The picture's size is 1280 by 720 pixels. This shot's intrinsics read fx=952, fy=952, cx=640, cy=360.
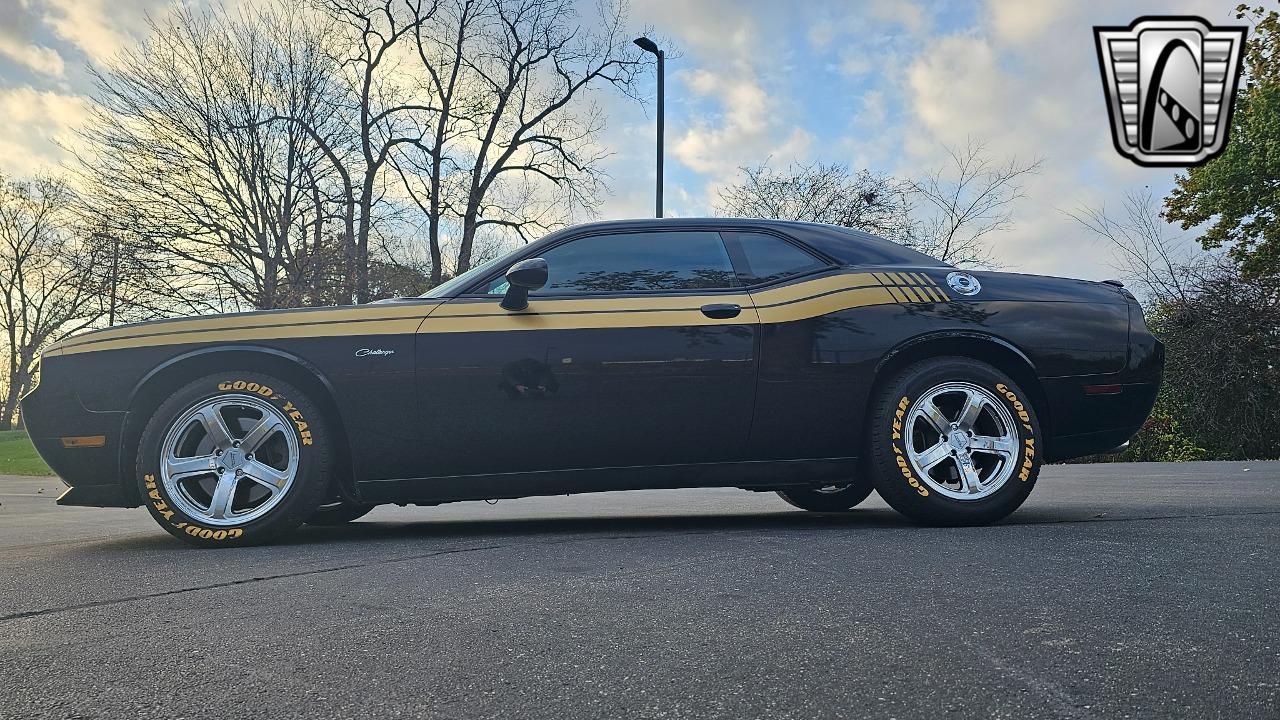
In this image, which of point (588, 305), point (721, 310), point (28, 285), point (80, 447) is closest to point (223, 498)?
point (80, 447)

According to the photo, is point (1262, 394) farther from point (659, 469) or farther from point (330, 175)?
point (330, 175)

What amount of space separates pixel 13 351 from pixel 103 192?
2481cm

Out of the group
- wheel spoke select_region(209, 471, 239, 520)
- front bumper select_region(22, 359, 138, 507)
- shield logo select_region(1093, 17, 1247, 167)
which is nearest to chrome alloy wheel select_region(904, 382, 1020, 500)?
wheel spoke select_region(209, 471, 239, 520)

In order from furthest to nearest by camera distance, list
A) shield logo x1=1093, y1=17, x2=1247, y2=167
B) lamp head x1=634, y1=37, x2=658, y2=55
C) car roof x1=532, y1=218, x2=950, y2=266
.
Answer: lamp head x1=634, y1=37, x2=658, y2=55 → shield logo x1=1093, y1=17, x2=1247, y2=167 → car roof x1=532, y1=218, x2=950, y2=266

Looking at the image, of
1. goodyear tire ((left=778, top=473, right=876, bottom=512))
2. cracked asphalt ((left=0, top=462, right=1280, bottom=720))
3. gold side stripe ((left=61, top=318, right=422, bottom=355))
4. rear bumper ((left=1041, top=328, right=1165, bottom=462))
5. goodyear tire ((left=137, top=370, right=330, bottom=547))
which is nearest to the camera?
cracked asphalt ((left=0, top=462, right=1280, bottom=720))

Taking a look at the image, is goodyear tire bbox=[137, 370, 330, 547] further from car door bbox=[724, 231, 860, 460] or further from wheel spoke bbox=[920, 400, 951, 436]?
wheel spoke bbox=[920, 400, 951, 436]

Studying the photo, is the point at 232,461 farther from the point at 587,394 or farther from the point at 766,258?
the point at 766,258

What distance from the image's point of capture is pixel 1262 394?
13.8m

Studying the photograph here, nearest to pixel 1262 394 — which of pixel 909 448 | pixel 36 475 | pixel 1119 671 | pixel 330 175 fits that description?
pixel 909 448

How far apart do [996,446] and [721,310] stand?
1.44 metres

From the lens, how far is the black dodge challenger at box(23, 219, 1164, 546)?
4301mm

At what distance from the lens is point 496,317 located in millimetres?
4395

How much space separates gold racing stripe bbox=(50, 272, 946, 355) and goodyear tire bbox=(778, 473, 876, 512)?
1.39 meters

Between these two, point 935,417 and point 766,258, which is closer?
point 935,417
